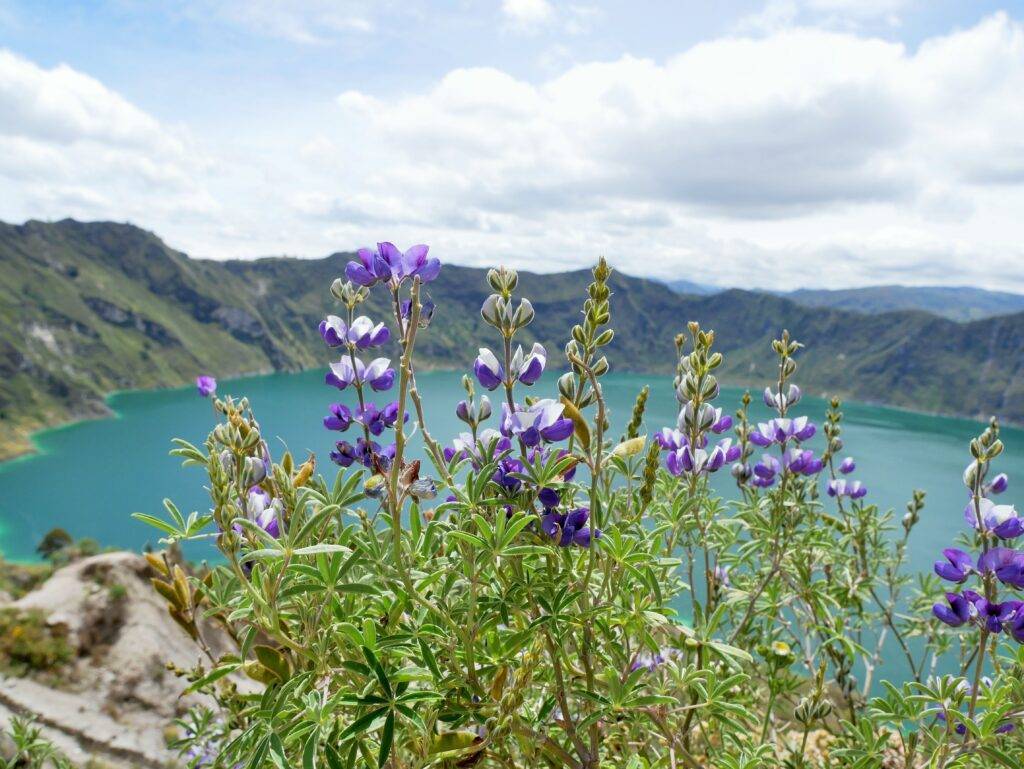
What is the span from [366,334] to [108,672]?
20.4 m

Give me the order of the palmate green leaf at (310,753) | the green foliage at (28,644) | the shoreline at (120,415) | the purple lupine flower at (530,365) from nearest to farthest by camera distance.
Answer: the palmate green leaf at (310,753) → the purple lupine flower at (530,365) → the green foliage at (28,644) → the shoreline at (120,415)

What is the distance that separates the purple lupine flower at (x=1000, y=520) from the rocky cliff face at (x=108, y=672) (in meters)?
14.9

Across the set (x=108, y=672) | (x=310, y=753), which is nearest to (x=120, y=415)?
(x=108, y=672)

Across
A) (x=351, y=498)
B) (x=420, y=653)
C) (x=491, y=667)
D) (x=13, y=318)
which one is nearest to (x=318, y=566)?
(x=351, y=498)

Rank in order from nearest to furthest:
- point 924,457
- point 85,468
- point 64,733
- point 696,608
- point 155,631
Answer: point 696,608 → point 64,733 → point 155,631 → point 85,468 → point 924,457

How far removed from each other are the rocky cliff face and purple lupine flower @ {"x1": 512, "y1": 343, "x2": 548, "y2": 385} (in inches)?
561

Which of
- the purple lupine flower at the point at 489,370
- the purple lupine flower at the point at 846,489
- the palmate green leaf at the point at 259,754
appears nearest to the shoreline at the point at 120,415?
the purple lupine flower at the point at 846,489

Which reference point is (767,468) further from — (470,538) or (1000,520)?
(470,538)

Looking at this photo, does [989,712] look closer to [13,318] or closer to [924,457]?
[924,457]

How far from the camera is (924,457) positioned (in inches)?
4033

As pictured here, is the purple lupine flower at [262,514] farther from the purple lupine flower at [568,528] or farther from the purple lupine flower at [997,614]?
the purple lupine flower at [997,614]

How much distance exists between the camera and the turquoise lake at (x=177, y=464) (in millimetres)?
69250

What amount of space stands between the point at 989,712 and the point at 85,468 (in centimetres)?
11032

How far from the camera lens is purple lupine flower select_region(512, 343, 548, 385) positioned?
2.38 metres
